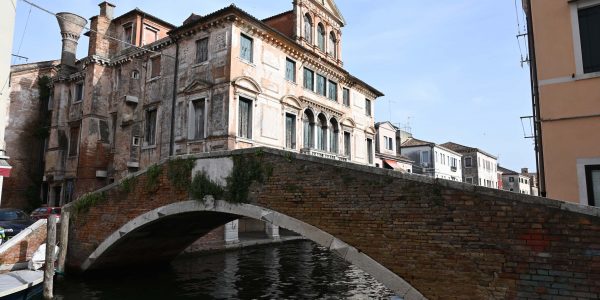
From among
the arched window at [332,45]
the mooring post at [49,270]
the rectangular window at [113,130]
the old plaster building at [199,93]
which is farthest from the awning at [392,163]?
the mooring post at [49,270]

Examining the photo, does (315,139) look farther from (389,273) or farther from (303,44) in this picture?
(389,273)

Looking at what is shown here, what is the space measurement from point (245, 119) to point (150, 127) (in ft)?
18.0

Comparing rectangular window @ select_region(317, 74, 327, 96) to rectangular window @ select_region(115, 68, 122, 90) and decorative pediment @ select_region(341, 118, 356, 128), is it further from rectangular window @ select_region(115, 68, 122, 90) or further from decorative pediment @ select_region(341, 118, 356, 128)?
rectangular window @ select_region(115, 68, 122, 90)

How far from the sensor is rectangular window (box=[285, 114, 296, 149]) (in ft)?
63.1

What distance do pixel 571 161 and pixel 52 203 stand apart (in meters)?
25.1

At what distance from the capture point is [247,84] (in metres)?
16.9

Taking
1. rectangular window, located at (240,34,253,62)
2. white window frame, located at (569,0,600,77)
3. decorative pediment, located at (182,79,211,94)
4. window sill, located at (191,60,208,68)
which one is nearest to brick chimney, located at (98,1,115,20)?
window sill, located at (191,60,208,68)

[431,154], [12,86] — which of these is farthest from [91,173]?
[431,154]

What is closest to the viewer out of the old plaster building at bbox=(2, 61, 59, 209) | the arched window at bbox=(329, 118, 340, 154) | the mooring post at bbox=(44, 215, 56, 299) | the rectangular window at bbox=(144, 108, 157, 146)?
the mooring post at bbox=(44, 215, 56, 299)

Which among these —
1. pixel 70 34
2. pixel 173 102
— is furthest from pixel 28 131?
pixel 173 102

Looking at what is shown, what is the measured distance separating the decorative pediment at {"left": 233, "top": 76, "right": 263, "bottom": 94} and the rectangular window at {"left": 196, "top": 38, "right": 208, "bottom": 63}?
1.96 meters

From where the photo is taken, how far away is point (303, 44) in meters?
20.3

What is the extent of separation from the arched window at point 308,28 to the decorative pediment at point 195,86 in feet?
21.5

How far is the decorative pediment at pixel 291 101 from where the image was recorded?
18766 millimetres
